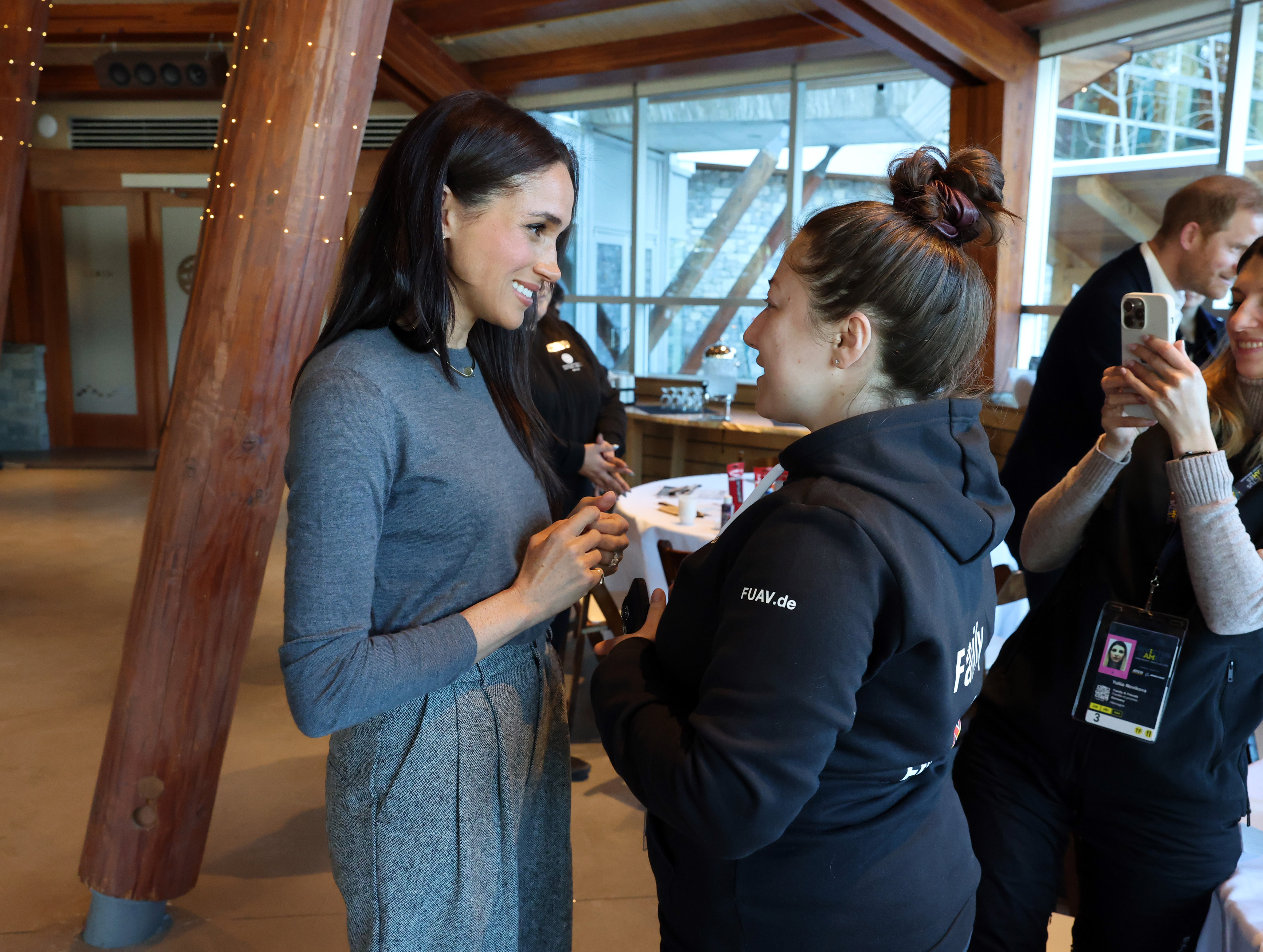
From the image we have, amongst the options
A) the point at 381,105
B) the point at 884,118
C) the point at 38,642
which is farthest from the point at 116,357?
the point at 884,118

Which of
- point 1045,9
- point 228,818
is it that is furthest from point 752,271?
point 228,818

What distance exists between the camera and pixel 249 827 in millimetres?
3014

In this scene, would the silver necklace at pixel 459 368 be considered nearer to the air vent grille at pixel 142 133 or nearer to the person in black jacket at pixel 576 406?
the person in black jacket at pixel 576 406

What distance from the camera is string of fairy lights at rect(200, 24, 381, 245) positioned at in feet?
6.66

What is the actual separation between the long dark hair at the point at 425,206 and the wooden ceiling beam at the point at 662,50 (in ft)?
18.5

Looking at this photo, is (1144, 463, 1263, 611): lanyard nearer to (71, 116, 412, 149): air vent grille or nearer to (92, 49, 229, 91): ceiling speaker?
(92, 49, 229, 91): ceiling speaker

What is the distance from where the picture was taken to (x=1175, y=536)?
1.51 metres

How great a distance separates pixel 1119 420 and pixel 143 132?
10.4 meters

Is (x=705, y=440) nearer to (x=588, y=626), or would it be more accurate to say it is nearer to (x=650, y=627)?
(x=588, y=626)

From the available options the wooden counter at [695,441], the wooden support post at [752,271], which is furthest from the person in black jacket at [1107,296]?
the wooden support post at [752,271]

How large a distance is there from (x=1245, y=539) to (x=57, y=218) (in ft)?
36.5

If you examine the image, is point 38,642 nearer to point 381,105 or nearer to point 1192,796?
point 1192,796

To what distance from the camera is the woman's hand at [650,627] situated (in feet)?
3.94

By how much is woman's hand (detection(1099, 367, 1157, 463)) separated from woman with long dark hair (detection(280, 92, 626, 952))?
853 mm
